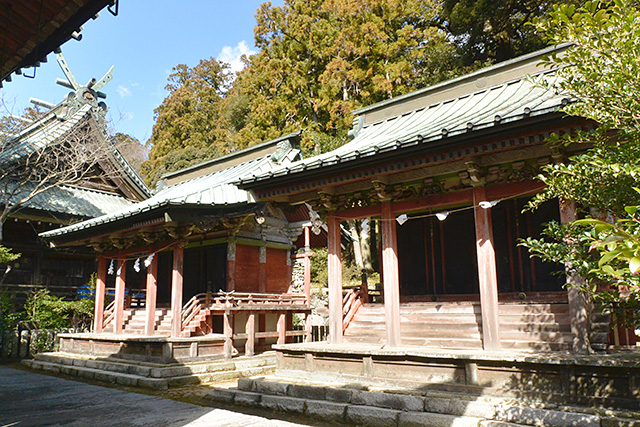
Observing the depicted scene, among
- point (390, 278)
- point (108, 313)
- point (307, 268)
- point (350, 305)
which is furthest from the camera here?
point (108, 313)

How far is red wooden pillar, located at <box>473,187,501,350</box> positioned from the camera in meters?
8.08

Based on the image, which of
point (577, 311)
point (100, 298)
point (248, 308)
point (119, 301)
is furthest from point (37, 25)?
point (100, 298)

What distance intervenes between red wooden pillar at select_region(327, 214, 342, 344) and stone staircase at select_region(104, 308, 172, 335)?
6.75 metres

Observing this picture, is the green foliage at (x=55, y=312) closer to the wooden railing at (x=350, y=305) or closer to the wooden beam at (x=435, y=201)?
the wooden railing at (x=350, y=305)

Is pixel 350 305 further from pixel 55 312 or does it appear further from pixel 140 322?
pixel 55 312

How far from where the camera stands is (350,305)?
1142cm

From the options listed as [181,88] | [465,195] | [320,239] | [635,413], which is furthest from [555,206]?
[181,88]

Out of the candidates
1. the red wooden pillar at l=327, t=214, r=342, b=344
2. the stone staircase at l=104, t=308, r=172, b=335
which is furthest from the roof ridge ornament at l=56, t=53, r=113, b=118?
the red wooden pillar at l=327, t=214, r=342, b=344

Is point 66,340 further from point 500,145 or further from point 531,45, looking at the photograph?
point 531,45

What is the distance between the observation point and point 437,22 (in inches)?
1100

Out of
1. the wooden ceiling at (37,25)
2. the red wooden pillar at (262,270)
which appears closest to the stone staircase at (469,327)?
the red wooden pillar at (262,270)

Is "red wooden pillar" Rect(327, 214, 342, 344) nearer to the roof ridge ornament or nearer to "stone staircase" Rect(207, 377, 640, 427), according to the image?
"stone staircase" Rect(207, 377, 640, 427)

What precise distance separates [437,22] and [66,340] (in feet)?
83.3

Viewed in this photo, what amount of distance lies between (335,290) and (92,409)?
201 inches
